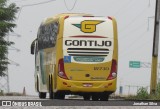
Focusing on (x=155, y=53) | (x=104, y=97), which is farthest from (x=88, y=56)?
(x=155, y=53)

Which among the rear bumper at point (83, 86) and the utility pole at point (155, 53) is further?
the utility pole at point (155, 53)

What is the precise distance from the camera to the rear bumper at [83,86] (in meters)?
30.3

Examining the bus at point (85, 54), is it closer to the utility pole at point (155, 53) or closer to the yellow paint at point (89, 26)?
the yellow paint at point (89, 26)

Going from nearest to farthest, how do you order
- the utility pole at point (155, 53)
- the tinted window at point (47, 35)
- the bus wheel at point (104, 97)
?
the tinted window at point (47, 35) → the bus wheel at point (104, 97) → the utility pole at point (155, 53)

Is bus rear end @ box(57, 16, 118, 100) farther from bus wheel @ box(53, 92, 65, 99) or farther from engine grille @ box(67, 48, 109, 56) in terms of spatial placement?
bus wheel @ box(53, 92, 65, 99)

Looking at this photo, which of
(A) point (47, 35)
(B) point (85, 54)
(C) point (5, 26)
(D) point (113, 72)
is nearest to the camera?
(B) point (85, 54)

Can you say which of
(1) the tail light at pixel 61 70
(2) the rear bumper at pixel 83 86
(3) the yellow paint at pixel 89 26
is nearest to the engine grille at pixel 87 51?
(1) the tail light at pixel 61 70

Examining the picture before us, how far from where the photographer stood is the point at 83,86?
3045 centimetres

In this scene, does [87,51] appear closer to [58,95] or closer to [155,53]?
[58,95]

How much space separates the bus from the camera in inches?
1188

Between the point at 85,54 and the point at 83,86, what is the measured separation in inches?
54.0

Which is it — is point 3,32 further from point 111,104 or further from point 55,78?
point 111,104

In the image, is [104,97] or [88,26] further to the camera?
[104,97]

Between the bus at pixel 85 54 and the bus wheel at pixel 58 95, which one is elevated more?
the bus at pixel 85 54
